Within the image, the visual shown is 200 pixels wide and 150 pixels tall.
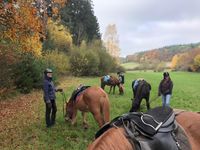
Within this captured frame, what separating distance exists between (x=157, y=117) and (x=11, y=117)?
10.9 m

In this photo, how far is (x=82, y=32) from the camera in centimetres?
5803

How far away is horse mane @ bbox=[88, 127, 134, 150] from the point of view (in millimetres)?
2637

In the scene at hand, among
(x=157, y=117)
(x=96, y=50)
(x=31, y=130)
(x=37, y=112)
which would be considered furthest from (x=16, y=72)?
(x=96, y=50)

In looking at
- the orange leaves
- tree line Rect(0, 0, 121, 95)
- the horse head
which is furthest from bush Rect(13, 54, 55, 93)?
the horse head

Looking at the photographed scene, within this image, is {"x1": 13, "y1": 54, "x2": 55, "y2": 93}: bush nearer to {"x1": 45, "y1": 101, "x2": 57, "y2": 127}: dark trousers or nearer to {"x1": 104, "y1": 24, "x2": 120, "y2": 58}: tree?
{"x1": 45, "y1": 101, "x2": 57, "y2": 127}: dark trousers

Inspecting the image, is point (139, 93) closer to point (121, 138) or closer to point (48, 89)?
point (48, 89)

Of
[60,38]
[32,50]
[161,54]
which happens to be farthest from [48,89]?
[161,54]

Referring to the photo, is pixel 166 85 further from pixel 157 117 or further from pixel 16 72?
pixel 16 72

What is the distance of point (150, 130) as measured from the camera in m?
2.82

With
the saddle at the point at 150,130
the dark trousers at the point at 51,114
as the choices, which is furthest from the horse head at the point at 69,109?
the saddle at the point at 150,130

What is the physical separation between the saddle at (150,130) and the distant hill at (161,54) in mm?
123149

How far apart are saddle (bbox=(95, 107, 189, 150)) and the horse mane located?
0.05 meters

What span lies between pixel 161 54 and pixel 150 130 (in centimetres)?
14158

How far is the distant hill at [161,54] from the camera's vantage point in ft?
431
